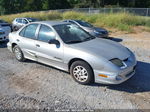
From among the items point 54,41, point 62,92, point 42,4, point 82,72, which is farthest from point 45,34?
point 42,4

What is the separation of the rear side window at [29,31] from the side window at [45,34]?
311mm

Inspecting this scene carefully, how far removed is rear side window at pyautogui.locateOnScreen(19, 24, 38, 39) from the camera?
19.1ft

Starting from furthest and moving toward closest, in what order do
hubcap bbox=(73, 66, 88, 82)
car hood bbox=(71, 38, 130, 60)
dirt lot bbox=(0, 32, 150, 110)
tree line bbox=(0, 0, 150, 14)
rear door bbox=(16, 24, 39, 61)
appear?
tree line bbox=(0, 0, 150, 14), rear door bbox=(16, 24, 39, 61), hubcap bbox=(73, 66, 88, 82), car hood bbox=(71, 38, 130, 60), dirt lot bbox=(0, 32, 150, 110)

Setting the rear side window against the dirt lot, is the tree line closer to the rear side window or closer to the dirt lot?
the rear side window

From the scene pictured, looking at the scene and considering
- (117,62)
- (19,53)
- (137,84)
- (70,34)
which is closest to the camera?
(117,62)

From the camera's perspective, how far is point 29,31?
6.02m

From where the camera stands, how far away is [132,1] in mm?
45812

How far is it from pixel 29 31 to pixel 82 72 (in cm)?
253

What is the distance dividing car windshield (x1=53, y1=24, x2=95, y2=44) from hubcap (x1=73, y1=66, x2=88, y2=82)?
82 centimetres

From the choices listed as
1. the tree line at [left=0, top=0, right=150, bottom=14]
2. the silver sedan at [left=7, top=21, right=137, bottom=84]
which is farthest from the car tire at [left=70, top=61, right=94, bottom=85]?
the tree line at [left=0, top=0, right=150, bottom=14]

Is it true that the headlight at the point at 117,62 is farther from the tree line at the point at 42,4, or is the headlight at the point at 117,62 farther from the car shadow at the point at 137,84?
the tree line at the point at 42,4

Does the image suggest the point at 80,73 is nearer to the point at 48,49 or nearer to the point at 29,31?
the point at 48,49

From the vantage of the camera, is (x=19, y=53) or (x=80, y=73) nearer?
(x=80, y=73)

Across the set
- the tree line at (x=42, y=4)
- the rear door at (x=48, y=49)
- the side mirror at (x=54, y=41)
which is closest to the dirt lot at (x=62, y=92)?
the rear door at (x=48, y=49)
